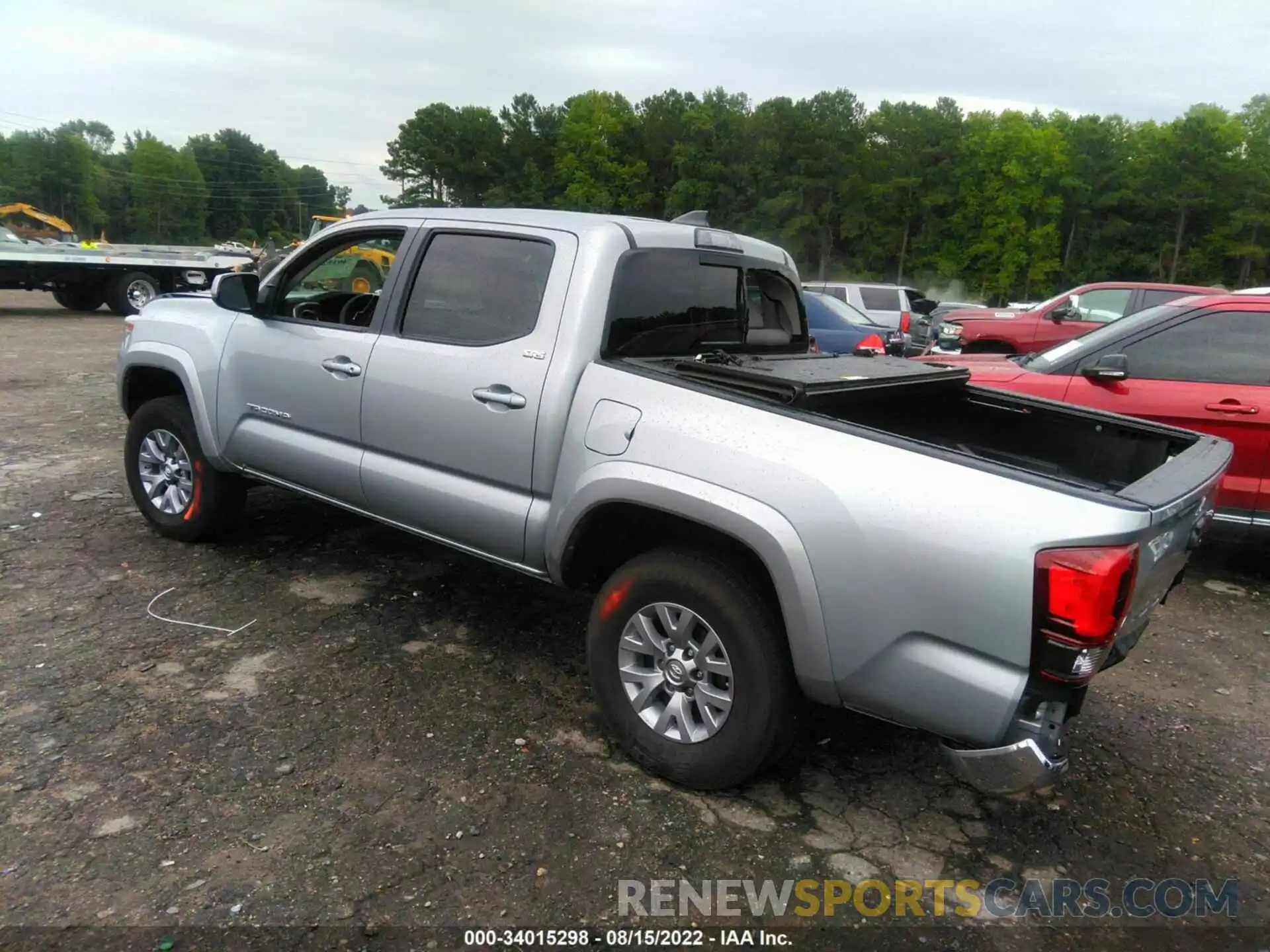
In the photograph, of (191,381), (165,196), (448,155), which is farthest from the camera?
(165,196)

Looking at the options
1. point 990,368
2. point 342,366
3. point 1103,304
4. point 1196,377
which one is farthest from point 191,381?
point 1103,304

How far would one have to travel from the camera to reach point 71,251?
16.7 meters

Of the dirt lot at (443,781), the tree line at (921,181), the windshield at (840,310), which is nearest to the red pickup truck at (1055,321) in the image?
the windshield at (840,310)

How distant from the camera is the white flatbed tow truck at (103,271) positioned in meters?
16.1

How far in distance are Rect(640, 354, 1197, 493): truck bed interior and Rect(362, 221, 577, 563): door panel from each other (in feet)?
1.89

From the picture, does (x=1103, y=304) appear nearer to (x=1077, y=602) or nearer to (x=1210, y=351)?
(x=1210, y=351)

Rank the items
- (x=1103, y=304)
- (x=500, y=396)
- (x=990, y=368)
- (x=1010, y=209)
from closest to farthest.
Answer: (x=500, y=396) < (x=990, y=368) < (x=1103, y=304) < (x=1010, y=209)

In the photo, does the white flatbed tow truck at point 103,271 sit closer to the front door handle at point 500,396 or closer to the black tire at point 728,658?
the front door handle at point 500,396

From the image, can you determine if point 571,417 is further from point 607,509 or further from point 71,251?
point 71,251

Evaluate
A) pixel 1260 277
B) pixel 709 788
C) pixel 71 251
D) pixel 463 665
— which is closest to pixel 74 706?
pixel 463 665

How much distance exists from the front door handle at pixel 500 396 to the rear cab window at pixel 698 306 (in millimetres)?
368

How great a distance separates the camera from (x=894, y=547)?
7.95ft

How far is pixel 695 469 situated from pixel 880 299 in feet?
45.9

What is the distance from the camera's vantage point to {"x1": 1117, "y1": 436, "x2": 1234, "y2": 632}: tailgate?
2.34 meters
